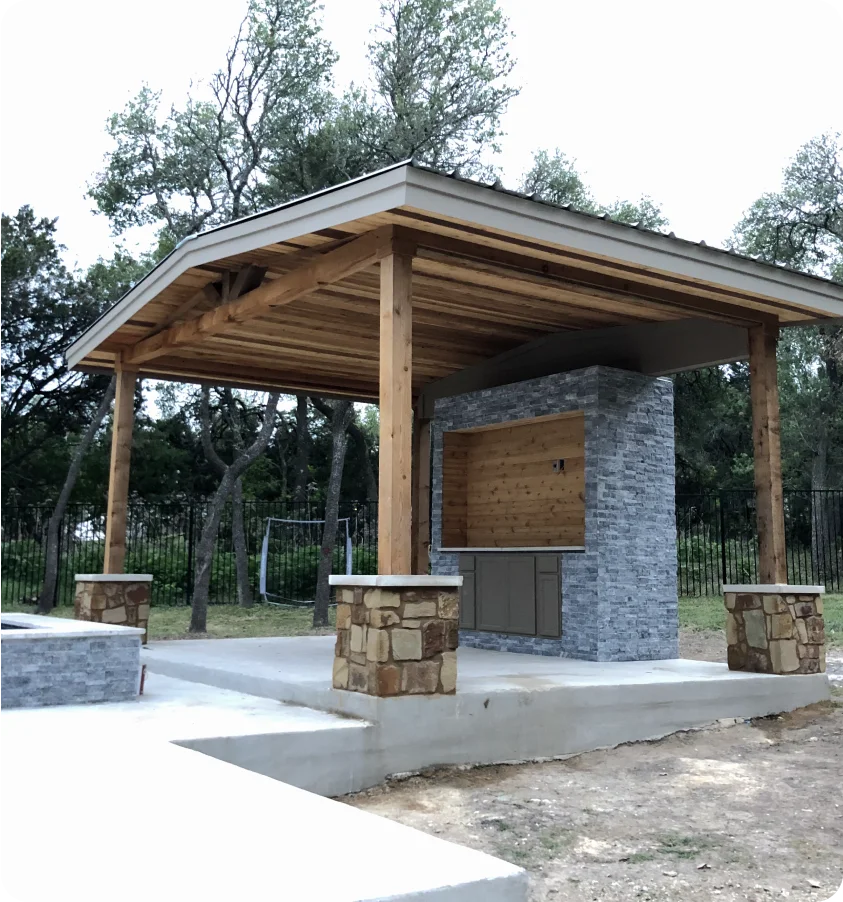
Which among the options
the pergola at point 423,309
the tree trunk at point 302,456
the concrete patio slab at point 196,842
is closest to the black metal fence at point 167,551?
the tree trunk at point 302,456

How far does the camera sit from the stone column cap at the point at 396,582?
514 centimetres

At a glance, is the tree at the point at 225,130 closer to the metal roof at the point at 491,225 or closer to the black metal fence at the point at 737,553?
the black metal fence at the point at 737,553

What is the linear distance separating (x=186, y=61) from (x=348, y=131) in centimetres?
330

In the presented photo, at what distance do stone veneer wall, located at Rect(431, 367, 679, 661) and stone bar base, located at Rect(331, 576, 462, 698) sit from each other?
2.62 meters

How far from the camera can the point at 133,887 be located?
91.4 inches

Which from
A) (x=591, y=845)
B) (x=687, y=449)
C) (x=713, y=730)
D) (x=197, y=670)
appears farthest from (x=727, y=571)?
(x=591, y=845)

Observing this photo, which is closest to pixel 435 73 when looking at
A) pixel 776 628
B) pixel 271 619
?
pixel 271 619

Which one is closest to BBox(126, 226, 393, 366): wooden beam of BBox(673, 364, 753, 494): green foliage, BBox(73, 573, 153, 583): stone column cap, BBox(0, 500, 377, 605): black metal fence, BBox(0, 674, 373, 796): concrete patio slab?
BBox(73, 573, 153, 583): stone column cap

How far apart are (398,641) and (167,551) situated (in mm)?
13193

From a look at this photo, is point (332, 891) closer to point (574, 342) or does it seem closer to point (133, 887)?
point (133, 887)

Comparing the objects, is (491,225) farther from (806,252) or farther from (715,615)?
(806,252)

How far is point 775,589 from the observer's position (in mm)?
6980

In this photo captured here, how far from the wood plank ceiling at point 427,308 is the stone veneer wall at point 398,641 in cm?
211

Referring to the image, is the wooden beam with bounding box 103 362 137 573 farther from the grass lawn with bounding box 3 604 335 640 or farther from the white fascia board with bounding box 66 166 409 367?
the grass lawn with bounding box 3 604 335 640
